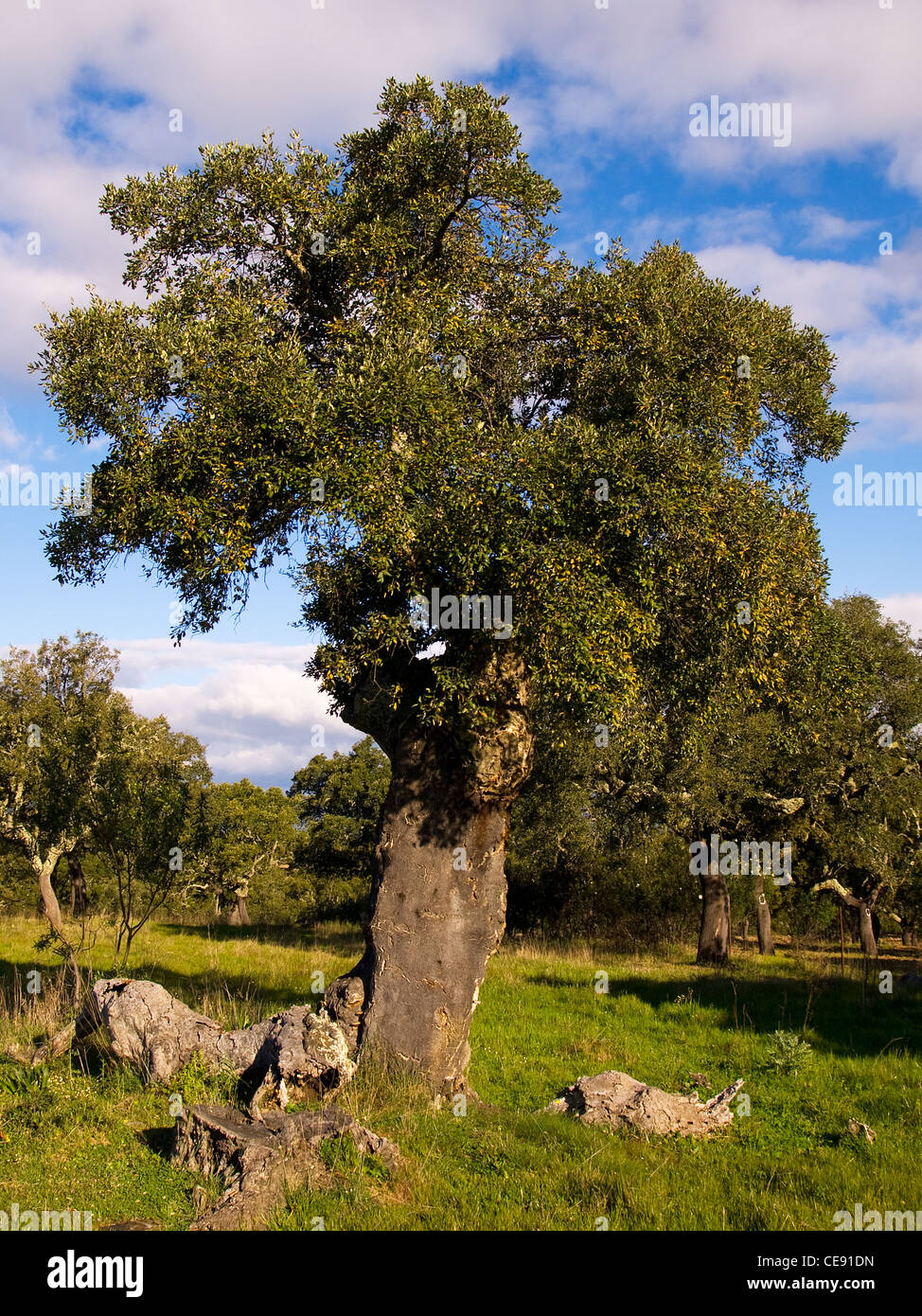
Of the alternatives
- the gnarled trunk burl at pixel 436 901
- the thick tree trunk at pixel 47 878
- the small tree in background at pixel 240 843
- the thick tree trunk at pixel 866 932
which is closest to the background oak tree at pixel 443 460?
the gnarled trunk burl at pixel 436 901

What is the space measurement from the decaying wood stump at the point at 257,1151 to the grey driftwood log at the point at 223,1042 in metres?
1.41

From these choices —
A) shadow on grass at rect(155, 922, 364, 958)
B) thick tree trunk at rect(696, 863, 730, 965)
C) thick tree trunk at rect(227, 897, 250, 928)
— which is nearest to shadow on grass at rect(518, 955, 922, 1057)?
thick tree trunk at rect(696, 863, 730, 965)

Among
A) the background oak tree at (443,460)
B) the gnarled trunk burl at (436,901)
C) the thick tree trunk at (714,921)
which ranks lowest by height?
the thick tree trunk at (714,921)

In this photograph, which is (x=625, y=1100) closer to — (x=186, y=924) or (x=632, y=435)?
(x=632, y=435)

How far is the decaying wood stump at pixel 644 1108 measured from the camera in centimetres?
1027

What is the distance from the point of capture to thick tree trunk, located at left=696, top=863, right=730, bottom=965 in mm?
27030

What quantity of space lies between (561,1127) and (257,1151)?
356cm

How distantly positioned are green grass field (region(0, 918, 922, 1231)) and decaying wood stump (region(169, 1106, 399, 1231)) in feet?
0.63

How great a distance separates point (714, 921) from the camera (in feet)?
89.6

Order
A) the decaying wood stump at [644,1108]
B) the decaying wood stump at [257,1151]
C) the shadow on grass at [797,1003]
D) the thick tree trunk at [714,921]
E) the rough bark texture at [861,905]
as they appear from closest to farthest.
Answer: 1. the decaying wood stump at [257,1151]
2. the decaying wood stump at [644,1108]
3. the shadow on grass at [797,1003]
4. the thick tree trunk at [714,921]
5. the rough bark texture at [861,905]

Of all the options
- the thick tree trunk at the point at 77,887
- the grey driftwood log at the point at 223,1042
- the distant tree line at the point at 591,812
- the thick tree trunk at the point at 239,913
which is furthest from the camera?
the thick tree trunk at the point at 239,913

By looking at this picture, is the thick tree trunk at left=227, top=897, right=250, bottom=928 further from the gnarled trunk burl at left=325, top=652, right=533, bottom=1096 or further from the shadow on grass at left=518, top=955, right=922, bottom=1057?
the gnarled trunk burl at left=325, top=652, right=533, bottom=1096

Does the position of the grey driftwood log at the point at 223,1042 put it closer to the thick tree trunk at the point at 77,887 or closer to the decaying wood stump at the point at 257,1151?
the decaying wood stump at the point at 257,1151
